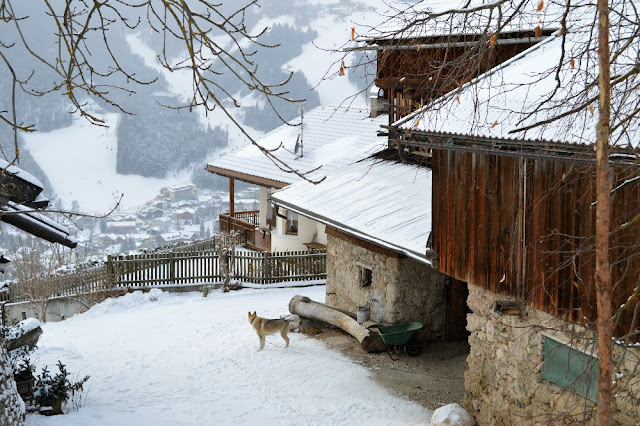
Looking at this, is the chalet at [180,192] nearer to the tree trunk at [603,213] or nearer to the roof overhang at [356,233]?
the roof overhang at [356,233]

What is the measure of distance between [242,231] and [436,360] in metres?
16.2

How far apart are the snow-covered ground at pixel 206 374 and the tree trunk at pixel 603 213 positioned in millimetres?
7744

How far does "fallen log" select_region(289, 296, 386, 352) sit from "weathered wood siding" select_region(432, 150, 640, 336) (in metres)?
3.82

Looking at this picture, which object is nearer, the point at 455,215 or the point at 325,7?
the point at 455,215

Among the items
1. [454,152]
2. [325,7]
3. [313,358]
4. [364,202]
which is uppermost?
[325,7]

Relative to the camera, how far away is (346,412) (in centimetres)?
1170

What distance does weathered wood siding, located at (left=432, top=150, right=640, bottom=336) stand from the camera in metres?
7.96

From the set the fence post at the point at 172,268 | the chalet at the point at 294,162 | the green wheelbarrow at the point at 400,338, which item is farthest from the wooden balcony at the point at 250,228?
the green wheelbarrow at the point at 400,338

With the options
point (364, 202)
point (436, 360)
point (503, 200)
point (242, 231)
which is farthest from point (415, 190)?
point (242, 231)

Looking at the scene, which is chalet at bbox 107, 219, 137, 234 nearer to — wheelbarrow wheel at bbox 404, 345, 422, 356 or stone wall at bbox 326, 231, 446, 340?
stone wall at bbox 326, 231, 446, 340

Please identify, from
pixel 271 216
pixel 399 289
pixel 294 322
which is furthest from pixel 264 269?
pixel 399 289

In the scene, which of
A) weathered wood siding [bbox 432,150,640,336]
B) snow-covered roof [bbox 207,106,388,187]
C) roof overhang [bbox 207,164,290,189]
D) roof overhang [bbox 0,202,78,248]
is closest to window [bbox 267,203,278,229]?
roof overhang [bbox 207,164,290,189]

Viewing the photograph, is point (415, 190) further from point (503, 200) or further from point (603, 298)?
point (603, 298)

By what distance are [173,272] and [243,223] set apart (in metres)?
6.72
